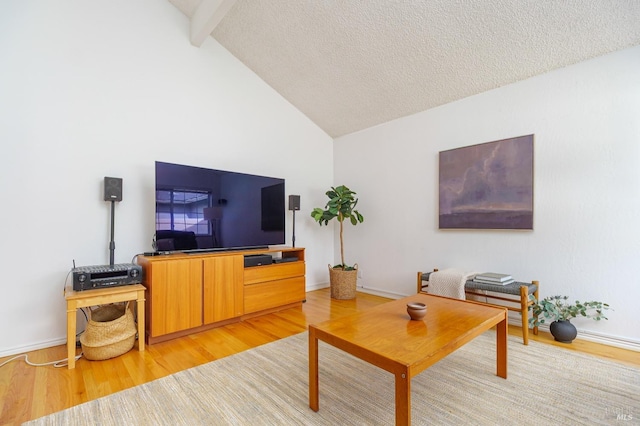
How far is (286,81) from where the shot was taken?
3.86m

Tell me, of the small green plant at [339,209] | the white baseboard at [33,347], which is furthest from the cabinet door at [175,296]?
the small green plant at [339,209]

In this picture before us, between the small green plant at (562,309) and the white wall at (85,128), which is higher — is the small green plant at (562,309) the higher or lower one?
the lower one

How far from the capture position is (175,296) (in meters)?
2.53

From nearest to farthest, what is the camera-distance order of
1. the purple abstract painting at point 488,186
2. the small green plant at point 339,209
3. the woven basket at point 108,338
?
the woven basket at point 108,338 → the purple abstract painting at point 488,186 → the small green plant at point 339,209

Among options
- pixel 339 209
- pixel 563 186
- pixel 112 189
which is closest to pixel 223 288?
pixel 112 189

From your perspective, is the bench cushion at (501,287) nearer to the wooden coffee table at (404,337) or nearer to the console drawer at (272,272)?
the wooden coffee table at (404,337)

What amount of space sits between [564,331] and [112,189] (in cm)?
412

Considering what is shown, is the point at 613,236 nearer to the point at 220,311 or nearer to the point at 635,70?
the point at 635,70

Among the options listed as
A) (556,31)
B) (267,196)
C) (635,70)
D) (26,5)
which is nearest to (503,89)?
(556,31)

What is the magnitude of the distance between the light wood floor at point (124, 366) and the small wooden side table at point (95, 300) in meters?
0.14

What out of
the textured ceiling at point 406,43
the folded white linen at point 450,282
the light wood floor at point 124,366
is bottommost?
the light wood floor at point 124,366

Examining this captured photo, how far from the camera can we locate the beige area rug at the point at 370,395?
1496mm

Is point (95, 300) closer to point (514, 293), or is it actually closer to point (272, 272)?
point (272, 272)

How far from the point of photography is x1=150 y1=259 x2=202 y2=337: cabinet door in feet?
7.97
